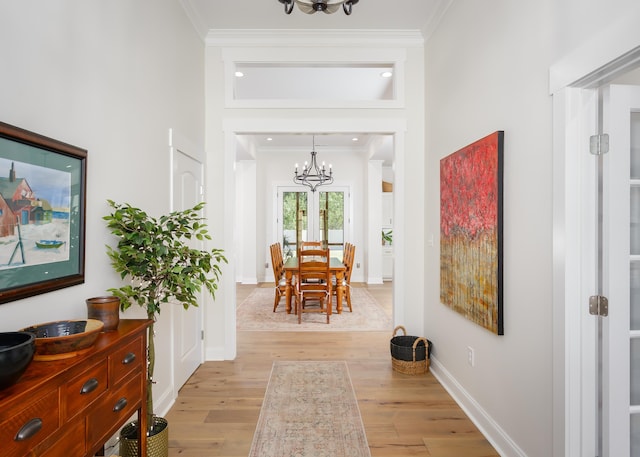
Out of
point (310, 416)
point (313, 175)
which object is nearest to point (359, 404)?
point (310, 416)

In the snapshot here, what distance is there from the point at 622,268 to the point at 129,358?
202cm

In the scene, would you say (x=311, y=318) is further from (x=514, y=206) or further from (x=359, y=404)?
(x=514, y=206)

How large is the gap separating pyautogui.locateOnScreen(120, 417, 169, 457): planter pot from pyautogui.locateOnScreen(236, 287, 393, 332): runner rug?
265 centimetres

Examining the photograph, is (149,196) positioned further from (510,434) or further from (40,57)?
(510,434)

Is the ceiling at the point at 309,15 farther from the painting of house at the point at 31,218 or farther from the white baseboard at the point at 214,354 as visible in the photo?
the white baseboard at the point at 214,354

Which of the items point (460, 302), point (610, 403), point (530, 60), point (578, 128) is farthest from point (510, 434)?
point (530, 60)

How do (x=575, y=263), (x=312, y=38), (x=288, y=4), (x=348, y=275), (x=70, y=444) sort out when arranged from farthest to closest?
(x=348, y=275)
(x=312, y=38)
(x=288, y=4)
(x=575, y=263)
(x=70, y=444)

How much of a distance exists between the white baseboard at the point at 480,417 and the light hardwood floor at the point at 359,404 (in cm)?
4

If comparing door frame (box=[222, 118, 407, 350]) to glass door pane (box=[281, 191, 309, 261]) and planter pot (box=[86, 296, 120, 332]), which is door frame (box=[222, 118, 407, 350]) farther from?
glass door pane (box=[281, 191, 309, 261])

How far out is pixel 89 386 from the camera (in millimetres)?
1261

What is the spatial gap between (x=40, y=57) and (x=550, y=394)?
102 inches

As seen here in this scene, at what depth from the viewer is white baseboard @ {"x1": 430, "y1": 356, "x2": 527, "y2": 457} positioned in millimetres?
2150

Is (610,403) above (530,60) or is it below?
below

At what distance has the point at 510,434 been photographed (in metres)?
2.15
